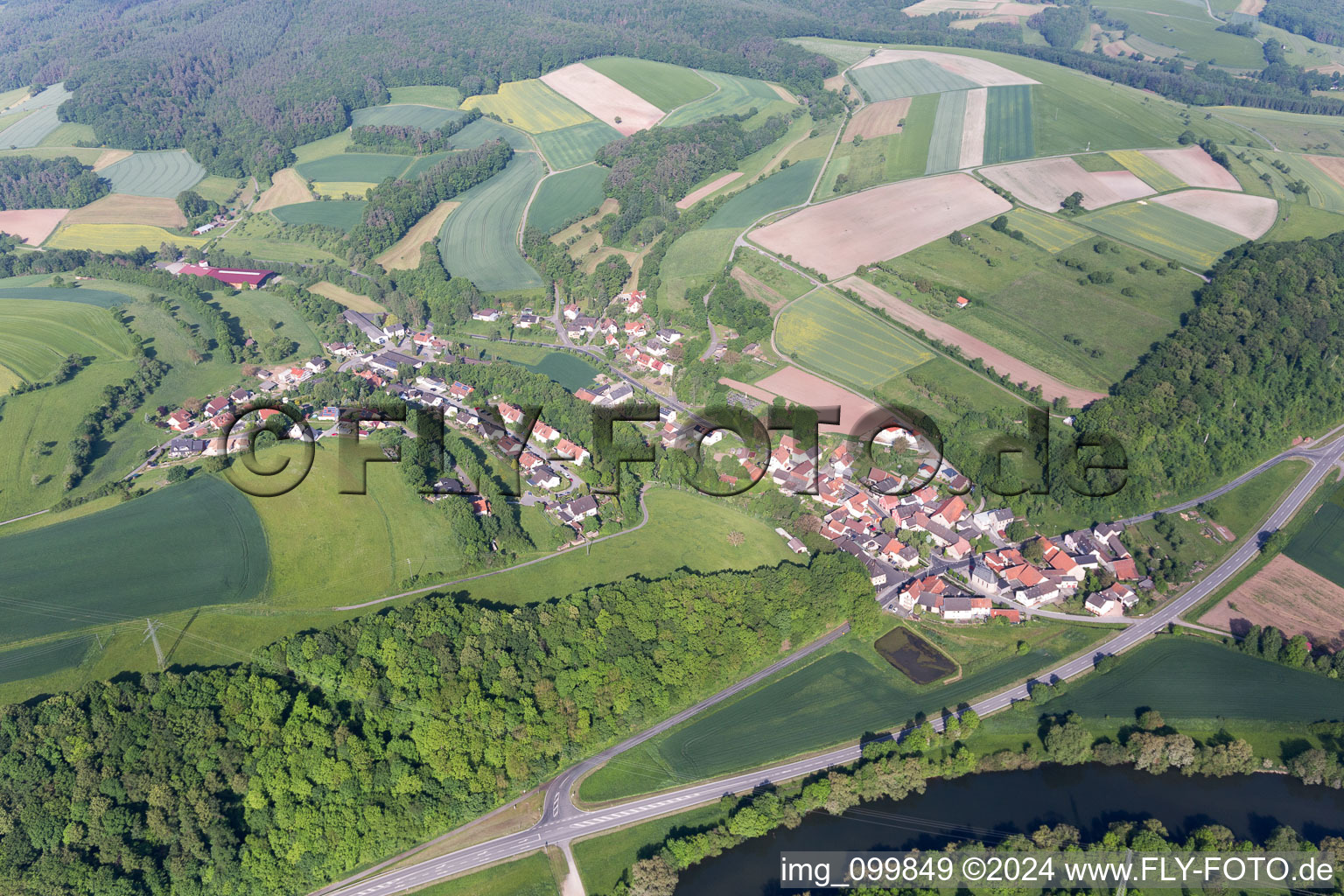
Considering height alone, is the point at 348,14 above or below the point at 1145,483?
above

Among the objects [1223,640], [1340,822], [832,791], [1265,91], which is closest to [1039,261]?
[1223,640]

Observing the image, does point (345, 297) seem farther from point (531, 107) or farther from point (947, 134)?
point (947, 134)

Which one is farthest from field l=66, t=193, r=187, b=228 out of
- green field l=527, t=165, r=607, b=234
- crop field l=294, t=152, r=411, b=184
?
green field l=527, t=165, r=607, b=234

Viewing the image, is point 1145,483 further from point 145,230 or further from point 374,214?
point 145,230

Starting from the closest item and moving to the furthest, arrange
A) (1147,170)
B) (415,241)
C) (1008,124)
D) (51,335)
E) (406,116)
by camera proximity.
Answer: (51,335)
(415,241)
(1147,170)
(1008,124)
(406,116)

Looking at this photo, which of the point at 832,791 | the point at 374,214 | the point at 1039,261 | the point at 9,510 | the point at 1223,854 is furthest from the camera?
the point at 374,214

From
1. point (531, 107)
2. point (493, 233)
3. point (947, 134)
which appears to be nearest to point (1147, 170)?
point (947, 134)

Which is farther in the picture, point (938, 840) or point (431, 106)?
point (431, 106)

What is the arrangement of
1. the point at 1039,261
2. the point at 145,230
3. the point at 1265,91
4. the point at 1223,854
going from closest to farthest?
the point at 1223,854, the point at 1039,261, the point at 145,230, the point at 1265,91
